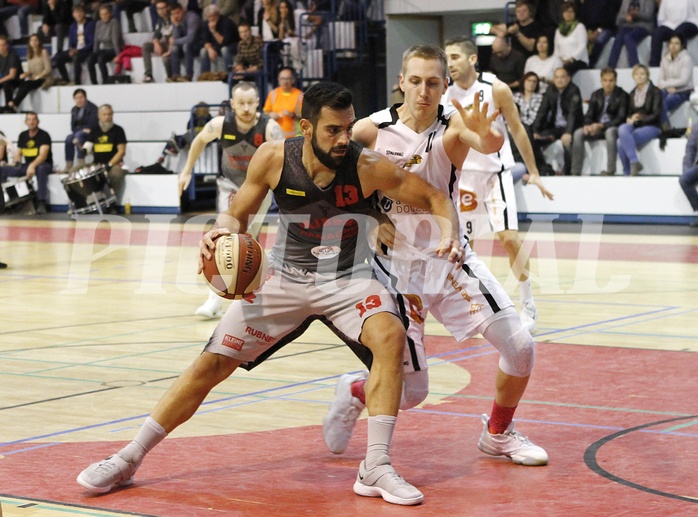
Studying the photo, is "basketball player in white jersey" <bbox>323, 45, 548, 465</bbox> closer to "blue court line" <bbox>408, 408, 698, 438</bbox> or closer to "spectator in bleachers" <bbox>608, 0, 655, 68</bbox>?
"blue court line" <bbox>408, 408, 698, 438</bbox>

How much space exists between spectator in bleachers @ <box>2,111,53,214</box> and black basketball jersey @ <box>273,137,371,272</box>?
666 inches

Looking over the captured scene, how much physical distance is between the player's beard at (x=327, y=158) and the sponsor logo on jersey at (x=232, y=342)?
84cm

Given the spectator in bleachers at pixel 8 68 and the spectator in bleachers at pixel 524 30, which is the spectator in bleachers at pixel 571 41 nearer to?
the spectator in bleachers at pixel 524 30

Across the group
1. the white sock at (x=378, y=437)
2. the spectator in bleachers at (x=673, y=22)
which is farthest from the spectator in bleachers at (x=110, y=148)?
the white sock at (x=378, y=437)

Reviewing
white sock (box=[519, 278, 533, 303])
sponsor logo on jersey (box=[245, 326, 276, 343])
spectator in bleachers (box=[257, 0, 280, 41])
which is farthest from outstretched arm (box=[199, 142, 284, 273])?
spectator in bleachers (box=[257, 0, 280, 41])

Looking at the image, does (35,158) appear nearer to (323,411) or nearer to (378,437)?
(323,411)

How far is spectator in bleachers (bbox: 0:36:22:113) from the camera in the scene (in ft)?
77.5

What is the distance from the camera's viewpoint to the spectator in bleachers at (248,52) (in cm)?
2053

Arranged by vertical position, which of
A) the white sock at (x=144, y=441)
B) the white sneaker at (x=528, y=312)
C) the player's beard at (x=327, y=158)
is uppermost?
the player's beard at (x=327, y=158)

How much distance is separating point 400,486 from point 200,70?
18.2 meters

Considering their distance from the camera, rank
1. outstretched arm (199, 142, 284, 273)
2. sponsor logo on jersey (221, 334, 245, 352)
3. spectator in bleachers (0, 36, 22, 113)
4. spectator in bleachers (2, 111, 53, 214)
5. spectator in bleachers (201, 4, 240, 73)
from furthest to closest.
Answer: spectator in bleachers (0, 36, 22, 113) → spectator in bleachers (201, 4, 240, 73) → spectator in bleachers (2, 111, 53, 214) → outstretched arm (199, 142, 284, 273) → sponsor logo on jersey (221, 334, 245, 352)

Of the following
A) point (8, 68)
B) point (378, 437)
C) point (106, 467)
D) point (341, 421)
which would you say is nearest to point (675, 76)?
point (341, 421)

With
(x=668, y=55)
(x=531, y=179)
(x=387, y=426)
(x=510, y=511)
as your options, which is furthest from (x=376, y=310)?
(x=668, y=55)

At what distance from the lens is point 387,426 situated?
474 cm
